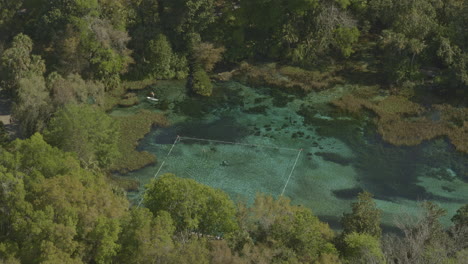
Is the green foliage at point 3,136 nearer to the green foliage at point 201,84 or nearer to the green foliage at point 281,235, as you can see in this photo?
the green foliage at point 201,84

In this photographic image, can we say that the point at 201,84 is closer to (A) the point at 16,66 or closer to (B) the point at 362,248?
(A) the point at 16,66

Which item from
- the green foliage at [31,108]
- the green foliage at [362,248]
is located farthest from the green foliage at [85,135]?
the green foliage at [362,248]

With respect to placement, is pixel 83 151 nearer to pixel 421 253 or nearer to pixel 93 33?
pixel 93 33

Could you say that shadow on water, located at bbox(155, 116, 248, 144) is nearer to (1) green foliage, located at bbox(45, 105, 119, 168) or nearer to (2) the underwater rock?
(1) green foliage, located at bbox(45, 105, 119, 168)

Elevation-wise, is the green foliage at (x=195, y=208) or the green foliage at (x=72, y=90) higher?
the green foliage at (x=72, y=90)

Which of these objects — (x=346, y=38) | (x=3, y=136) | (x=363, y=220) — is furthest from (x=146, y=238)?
(x=346, y=38)

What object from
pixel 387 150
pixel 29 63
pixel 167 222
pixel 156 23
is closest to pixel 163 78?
pixel 156 23

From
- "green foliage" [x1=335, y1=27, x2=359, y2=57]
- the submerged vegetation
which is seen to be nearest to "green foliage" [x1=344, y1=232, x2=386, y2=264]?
the submerged vegetation
